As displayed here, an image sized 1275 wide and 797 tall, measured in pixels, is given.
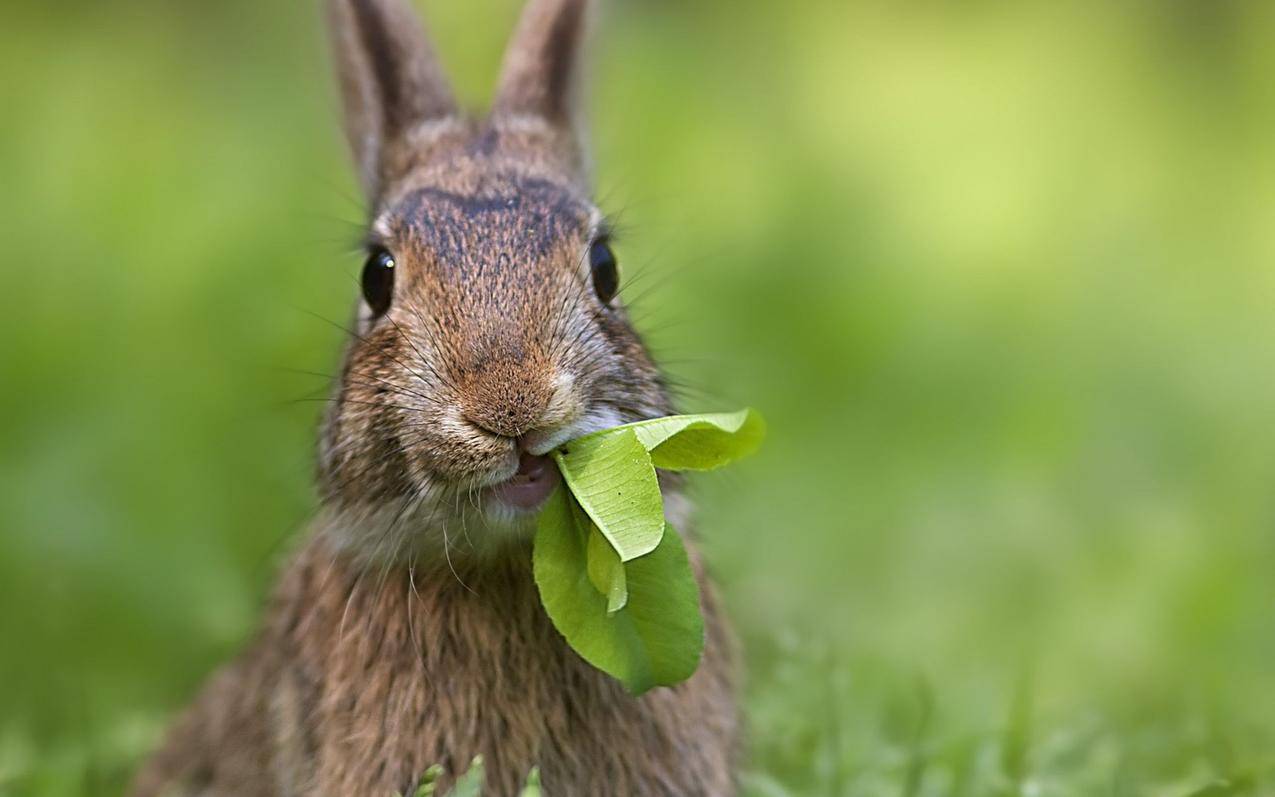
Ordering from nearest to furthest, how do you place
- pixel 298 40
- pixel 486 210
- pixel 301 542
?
pixel 486 210, pixel 301 542, pixel 298 40

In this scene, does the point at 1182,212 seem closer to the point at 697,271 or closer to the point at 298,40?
the point at 697,271

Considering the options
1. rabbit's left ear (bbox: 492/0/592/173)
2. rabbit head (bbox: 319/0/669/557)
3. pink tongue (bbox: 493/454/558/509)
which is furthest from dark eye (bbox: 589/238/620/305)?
rabbit's left ear (bbox: 492/0/592/173)

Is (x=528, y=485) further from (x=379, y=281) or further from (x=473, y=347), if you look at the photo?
(x=379, y=281)

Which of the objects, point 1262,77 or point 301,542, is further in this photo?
point 1262,77

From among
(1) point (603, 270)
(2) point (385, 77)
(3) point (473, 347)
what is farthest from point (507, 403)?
(2) point (385, 77)

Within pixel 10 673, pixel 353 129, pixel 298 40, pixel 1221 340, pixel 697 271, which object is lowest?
pixel 10 673

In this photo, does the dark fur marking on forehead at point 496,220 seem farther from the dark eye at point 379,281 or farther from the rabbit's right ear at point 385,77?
the rabbit's right ear at point 385,77

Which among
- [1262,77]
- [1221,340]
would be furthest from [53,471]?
[1262,77]
